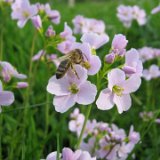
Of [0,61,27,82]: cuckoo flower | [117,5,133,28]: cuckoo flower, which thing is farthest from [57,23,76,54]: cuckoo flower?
[117,5,133,28]: cuckoo flower

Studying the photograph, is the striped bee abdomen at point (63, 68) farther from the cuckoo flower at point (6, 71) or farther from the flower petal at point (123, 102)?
the cuckoo flower at point (6, 71)

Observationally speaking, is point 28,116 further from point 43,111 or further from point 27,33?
point 27,33

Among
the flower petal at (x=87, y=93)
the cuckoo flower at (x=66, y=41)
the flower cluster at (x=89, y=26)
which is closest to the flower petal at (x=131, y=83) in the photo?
the flower petal at (x=87, y=93)

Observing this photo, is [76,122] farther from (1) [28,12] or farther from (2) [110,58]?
(2) [110,58]

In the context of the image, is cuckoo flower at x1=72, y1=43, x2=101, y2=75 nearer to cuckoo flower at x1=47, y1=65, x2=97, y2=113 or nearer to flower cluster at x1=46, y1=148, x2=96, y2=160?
cuckoo flower at x1=47, y1=65, x2=97, y2=113

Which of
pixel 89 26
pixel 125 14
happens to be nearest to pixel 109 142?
pixel 89 26

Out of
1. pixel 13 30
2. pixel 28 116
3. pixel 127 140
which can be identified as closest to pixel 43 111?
pixel 28 116

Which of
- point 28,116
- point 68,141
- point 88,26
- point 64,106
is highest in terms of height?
point 64,106
